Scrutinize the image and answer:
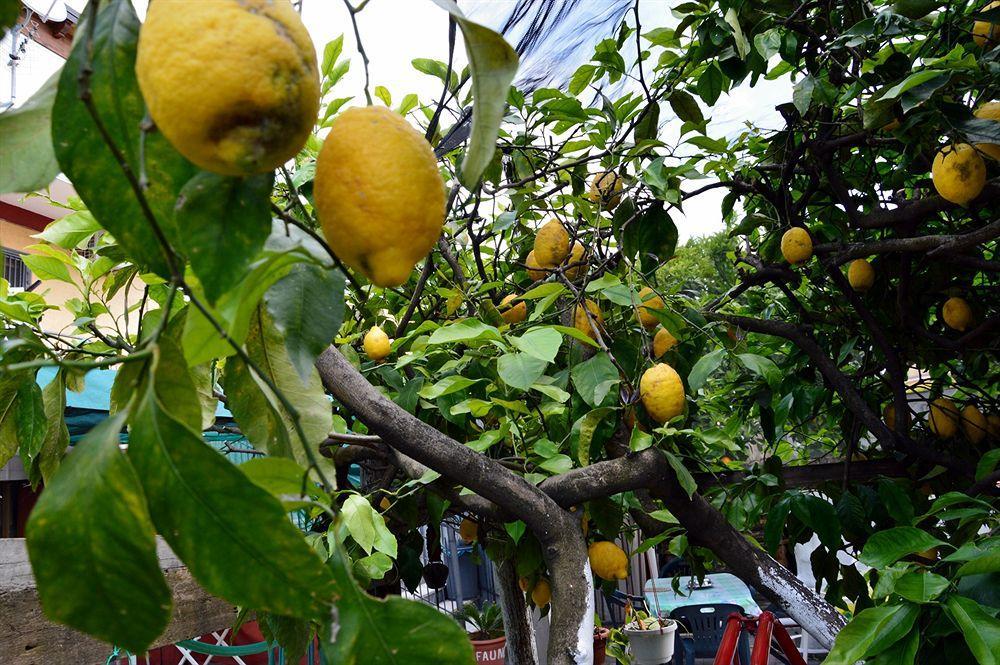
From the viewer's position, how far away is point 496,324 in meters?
1.42

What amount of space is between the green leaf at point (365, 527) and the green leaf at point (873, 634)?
1.90 ft

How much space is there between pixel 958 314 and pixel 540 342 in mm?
1314

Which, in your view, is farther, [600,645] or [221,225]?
[600,645]

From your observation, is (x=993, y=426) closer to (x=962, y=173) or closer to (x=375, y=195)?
(x=962, y=173)

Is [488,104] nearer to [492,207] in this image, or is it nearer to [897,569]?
[897,569]

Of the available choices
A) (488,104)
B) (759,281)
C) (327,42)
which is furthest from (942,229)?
(488,104)

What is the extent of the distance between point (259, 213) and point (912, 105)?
1.16 meters

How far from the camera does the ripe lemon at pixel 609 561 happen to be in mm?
1688

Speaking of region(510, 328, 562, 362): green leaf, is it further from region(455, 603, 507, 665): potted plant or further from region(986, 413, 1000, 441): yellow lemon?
region(455, 603, 507, 665): potted plant

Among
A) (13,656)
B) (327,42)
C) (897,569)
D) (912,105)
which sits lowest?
(13,656)

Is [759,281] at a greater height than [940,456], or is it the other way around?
[759,281]

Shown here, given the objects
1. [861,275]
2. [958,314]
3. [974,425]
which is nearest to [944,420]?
[974,425]

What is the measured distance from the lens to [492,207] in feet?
5.92

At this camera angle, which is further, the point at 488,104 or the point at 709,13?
the point at 709,13
